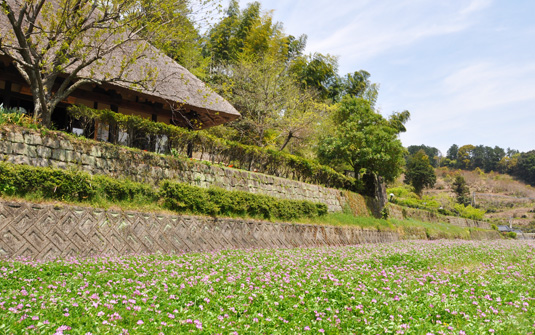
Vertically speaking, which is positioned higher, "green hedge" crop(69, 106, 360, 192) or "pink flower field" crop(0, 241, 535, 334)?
"green hedge" crop(69, 106, 360, 192)

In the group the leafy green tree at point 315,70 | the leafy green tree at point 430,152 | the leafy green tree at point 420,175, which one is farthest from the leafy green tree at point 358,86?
the leafy green tree at point 430,152

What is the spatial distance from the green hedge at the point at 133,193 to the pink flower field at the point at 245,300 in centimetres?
220

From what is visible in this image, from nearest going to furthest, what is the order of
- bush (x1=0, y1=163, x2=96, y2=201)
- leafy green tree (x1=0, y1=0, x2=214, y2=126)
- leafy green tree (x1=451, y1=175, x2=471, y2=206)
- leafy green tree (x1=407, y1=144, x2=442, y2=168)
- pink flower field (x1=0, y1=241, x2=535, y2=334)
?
pink flower field (x1=0, y1=241, x2=535, y2=334)
bush (x1=0, y1=163, x2=96, y2=201)
leafy green tree (x1=0, y1=0, x2=214, y2=126)
leafy green tree (x1=451, y1=175, x2=471, y2=206)
leafy green tree (x1=407, y1=144, x2=442, y2=168)

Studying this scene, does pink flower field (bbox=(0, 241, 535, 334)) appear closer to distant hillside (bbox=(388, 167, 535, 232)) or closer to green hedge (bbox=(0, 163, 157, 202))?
green hedge (bbox=(0, 163, 157, 202))

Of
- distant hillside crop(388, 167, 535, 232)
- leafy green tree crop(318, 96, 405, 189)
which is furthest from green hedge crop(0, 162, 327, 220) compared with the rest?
distant hillside crop(388, 167, 535, 232)

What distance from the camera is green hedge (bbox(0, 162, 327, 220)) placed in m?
8.09

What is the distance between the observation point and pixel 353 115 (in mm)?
25500

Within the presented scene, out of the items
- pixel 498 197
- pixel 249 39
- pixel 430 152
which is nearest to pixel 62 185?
pixel 249 39

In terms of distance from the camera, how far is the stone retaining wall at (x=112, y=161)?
9.06m

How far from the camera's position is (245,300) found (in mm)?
5059

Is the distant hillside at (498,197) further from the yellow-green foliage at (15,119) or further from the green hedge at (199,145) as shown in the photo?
the yellow-green foliage at (15,119)

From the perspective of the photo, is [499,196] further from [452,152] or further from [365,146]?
[365,146]

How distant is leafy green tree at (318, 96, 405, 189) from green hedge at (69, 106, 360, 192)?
408cm

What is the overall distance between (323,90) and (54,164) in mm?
29269
